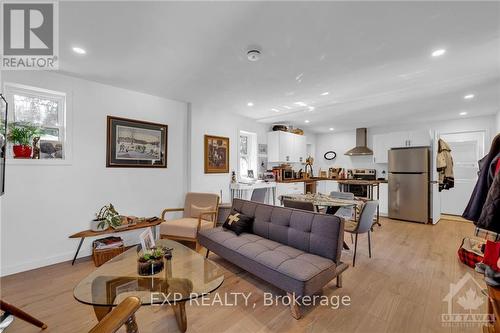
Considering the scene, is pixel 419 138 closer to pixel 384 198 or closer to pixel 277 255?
pixel 384 198

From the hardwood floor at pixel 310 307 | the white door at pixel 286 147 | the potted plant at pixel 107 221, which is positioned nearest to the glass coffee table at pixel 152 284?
the hardwood floor at pixel 310 307

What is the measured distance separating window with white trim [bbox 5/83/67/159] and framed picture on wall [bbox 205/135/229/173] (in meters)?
2.22

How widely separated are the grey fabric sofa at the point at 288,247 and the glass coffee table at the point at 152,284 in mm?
471

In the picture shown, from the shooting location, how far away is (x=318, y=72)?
2805 millimetres

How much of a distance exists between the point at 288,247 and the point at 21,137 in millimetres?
3411

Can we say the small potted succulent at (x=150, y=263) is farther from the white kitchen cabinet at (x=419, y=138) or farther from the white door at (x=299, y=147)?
the white kitchen cabinet at (x=419, y=138)

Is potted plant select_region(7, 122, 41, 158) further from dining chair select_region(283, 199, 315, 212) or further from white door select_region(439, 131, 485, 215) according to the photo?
white door select_region(439, 131, 485, 215)

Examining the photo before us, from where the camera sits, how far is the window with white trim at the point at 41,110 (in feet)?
8.68

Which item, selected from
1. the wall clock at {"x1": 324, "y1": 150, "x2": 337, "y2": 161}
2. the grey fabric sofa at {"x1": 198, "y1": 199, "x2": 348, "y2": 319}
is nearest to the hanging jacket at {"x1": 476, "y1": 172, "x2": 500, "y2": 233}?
the grey fabric sofa at {"x1": 198, "y1": 199, "x2": 348, "y2": 319}

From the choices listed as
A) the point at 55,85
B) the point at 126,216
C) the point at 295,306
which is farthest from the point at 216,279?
the point at 55,85

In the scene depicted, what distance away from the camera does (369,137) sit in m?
6.52

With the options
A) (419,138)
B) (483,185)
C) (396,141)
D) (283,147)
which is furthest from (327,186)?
(483,185)

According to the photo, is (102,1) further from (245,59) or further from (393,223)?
(393,223)

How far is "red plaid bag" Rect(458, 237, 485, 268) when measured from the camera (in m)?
2.71
